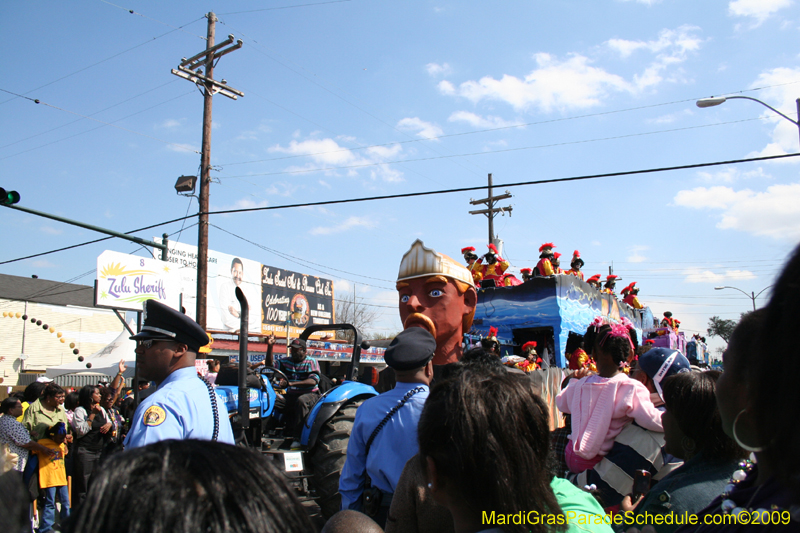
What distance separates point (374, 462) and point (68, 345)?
39.1m

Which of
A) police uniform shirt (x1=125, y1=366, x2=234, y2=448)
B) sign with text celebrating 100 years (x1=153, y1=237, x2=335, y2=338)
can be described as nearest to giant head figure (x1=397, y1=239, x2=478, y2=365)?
police uniform shirt (x1=125, y1=366, x2=234, y2=448)

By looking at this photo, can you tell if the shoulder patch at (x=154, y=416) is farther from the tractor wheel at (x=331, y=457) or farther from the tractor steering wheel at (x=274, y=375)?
the tractor steering wheel at (x=274, y=375)

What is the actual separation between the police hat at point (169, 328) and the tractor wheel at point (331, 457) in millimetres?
2317

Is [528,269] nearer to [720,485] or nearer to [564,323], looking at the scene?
[564,323]

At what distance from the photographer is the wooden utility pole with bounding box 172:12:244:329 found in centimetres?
1284

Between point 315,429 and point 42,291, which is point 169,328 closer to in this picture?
point 315,429

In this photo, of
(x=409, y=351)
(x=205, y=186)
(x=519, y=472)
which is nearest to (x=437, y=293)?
(x=409, y=351)

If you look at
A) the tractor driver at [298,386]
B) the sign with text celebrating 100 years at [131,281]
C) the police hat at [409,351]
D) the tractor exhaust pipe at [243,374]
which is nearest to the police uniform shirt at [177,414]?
the police hat at [409,351]

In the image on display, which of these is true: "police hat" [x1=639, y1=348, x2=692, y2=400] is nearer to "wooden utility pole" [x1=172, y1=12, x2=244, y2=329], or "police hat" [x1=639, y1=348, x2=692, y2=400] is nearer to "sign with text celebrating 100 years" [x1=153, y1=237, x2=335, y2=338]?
"wooden utility pole" [x1=172, y1=12, x2=244, y2=329]

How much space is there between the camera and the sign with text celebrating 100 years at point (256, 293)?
84.6ft

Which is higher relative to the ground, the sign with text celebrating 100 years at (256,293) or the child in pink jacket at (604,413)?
the sign with text celebrating 100 years at (256,293)

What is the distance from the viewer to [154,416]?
8.71ft

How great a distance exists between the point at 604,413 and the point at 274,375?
4361 millimetres

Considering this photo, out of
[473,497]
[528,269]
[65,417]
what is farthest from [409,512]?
[528,269]
